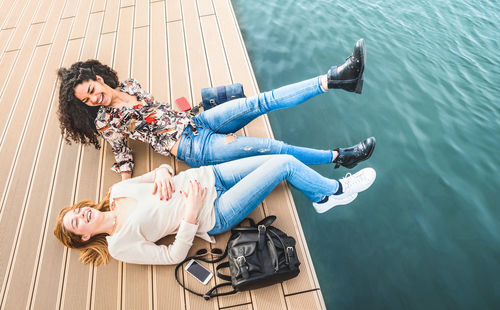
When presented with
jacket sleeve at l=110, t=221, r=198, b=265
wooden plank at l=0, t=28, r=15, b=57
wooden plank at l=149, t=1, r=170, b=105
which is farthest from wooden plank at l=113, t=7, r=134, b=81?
jacket sleeve at l=110, t=221, r=198, b=265

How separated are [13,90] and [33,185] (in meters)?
1.35

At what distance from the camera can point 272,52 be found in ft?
12.1

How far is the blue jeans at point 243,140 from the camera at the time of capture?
6.34 feet

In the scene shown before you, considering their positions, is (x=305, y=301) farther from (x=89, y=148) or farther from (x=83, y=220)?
(x=89, y=148)

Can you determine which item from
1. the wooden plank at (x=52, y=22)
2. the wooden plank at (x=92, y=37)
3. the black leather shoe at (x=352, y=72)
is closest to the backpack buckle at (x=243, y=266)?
the black leather shoe at (x=352, y=72)

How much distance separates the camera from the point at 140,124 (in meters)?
1.95

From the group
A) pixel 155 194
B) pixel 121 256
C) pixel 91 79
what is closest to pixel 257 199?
pixel 155 194

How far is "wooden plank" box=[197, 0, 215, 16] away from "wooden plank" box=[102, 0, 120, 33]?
3.42 ft

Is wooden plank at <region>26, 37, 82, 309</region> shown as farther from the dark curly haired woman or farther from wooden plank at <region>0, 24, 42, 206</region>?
the dark curly haired woman

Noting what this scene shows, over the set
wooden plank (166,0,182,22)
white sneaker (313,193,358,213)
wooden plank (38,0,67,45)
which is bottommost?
white sneaker (313,193,358,213)

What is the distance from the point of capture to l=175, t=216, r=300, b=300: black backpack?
4.94 feet

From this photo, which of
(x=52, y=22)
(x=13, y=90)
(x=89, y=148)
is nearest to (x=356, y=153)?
(x=89, y=148)

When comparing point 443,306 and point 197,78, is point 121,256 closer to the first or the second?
point 197,78

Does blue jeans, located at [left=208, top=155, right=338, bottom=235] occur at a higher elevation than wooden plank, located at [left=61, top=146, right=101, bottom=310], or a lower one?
higher
